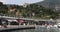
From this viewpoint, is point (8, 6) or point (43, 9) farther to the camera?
point (43, 9)

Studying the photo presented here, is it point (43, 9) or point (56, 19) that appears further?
point (43, 9)

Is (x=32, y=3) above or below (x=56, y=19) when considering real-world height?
above

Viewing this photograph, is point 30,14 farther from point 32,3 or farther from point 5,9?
point 5,9

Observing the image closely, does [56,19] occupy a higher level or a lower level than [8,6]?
lower

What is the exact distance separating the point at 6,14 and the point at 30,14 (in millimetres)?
701

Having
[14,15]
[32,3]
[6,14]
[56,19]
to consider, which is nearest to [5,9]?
[6,14]

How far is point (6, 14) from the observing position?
5238mm

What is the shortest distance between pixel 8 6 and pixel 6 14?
198mm

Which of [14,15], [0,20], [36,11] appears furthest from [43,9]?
[0,20]

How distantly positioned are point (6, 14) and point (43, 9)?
3.44 ft

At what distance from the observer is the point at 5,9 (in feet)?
17.0

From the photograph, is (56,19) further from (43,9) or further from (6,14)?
(6,14)

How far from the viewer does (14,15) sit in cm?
559

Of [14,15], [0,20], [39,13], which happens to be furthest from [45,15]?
[0,20]
